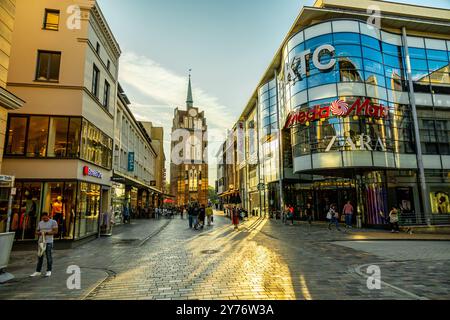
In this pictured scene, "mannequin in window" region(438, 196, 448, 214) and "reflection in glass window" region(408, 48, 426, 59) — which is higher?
"reflection in glass window" region(408, 48, 426, 59)

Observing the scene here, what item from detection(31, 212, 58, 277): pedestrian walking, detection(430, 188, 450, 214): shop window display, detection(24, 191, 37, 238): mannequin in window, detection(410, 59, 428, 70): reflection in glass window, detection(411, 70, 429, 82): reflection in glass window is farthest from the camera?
detection(410, 59, 428, 70): reflection in glass window

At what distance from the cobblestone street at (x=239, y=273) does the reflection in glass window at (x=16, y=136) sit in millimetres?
5206

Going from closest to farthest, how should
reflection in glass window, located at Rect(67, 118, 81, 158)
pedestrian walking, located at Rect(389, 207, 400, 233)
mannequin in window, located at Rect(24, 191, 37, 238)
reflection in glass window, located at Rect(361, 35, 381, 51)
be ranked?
mannequin in window, located at Rect(24, 191, 37, 238) → reflection in glass window, located at Rect(67, 118, 81, 158) → pedestrian walking, located at Rect(389, 207, 400, 233) → reflection in glass window, located at Rect(361, 35, 381, 51)

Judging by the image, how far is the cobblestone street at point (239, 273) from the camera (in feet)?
20.2

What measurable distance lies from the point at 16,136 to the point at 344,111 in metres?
21.7

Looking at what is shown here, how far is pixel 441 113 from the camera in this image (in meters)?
25.5

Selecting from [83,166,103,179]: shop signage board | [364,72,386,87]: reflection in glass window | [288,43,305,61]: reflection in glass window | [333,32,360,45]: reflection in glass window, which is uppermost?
[288,43,305,61]: reflection in glass window

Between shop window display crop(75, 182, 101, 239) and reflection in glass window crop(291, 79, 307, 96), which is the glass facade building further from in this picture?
shop window display crop(75, 182, 101, 239)

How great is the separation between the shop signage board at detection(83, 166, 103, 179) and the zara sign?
18.6m

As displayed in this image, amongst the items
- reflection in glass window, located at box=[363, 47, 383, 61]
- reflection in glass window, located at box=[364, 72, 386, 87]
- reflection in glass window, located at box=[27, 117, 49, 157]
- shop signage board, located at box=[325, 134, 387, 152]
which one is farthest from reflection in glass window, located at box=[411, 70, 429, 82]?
reflection in glass window, located at box=[27, 117, 49, 157]

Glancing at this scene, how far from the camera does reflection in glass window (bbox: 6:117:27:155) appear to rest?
14086 millimetres

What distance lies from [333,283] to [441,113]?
26257mm

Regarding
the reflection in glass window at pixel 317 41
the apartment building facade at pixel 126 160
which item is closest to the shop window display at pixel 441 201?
the reflection in glass window at pixel 317 41
